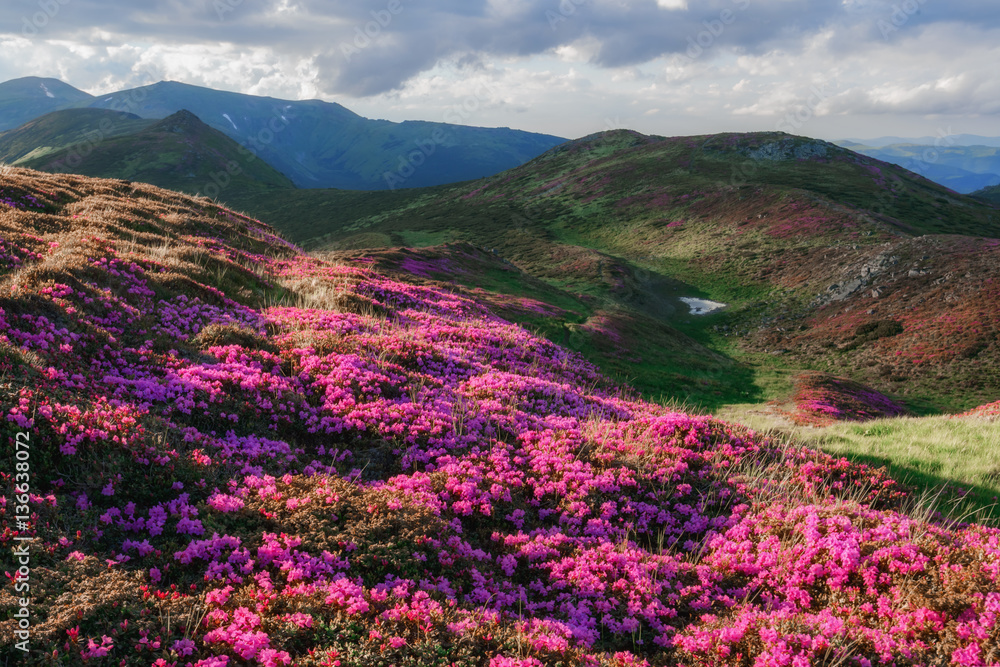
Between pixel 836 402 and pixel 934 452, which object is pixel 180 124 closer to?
pixel 836 402

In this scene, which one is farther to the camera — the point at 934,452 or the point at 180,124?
the point at 180,124

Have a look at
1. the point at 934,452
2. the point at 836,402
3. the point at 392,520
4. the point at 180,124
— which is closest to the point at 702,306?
the point at 836,402

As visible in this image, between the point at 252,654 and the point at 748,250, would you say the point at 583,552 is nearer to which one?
the point at 252,654

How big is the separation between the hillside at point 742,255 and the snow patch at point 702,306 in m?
1.19

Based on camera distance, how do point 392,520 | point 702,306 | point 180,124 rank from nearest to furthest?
point 392,520 → point 702,306 → point 180,124

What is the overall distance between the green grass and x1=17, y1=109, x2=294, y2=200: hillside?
15767cm

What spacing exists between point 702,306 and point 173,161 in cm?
16939

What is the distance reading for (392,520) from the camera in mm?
7660

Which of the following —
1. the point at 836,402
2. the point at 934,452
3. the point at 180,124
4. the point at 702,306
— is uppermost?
the point at 180,124

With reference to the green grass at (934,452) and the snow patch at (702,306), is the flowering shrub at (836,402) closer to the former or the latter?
the green grass at (934,452)

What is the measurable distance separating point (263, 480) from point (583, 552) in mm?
5384

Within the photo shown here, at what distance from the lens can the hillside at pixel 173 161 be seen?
5714 inches

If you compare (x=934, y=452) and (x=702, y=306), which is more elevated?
(x=702, y=306)

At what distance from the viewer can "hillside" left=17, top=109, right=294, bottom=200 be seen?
5714 inches
